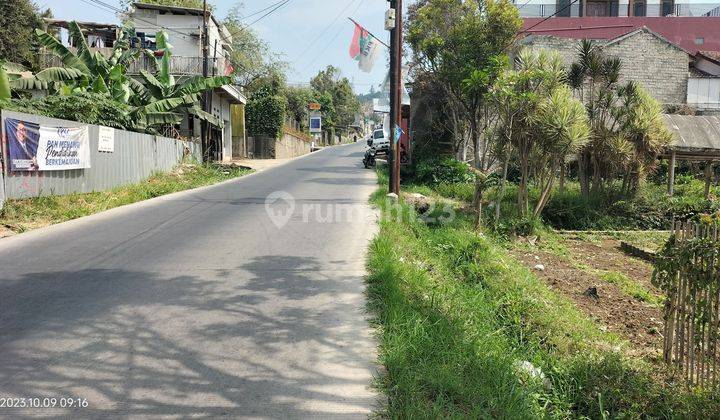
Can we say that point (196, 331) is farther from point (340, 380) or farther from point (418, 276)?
point (418, 276)

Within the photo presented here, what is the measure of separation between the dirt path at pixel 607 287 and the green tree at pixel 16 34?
97.2 feet

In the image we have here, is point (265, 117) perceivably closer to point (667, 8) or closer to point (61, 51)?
point (61, 51)

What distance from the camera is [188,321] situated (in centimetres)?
540

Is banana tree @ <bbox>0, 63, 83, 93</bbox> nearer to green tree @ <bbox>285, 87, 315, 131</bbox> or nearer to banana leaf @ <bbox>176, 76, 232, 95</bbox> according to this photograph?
banana leaf @ <bbox>176, 76, 232, 95</bbox>

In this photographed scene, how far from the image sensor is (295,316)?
5.62m

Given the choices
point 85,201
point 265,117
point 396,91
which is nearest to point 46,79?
point 85,201

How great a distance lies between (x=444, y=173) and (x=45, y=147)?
14.3 meters

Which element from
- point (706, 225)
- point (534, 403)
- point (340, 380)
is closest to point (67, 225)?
point (340, 380)

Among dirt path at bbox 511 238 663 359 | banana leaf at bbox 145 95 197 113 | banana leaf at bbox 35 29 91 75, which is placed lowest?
dirt path at bbox 511 238 663 359

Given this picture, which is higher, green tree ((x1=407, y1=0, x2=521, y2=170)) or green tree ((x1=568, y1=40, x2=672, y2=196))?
green tree ((x1=407, y1=0, x2=521, y2=170))

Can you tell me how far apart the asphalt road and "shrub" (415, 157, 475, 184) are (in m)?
11.5

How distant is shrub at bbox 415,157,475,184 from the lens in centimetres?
2162

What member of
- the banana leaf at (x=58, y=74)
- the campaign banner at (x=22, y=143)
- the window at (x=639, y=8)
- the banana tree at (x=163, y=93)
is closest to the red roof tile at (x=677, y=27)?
the window at (x=639, y=8)
